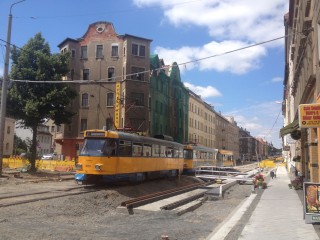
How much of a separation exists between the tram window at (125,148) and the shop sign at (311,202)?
11739 mm

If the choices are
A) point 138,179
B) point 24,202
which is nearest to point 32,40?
point 138,179

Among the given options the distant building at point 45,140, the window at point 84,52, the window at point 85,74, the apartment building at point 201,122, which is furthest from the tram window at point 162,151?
the distant building at point 45,140

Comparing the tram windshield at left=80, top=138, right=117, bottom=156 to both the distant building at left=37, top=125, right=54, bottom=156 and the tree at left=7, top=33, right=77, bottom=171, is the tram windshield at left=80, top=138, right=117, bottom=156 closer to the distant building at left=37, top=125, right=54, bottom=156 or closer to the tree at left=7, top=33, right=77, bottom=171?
the tree at left=7, top=33, right=77, bottom=171

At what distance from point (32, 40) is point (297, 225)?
1048 inches

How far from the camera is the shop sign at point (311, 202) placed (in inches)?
370

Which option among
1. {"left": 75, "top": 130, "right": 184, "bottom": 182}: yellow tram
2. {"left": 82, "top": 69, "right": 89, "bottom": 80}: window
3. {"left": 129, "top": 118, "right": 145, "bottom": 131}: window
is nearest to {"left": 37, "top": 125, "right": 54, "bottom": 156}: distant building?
{"left": 82, "top": 69, "right": 89, "bottom": 80}: window

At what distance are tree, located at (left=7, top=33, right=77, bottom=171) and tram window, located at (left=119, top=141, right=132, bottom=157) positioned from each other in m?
11.3

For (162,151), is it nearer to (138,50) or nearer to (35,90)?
(35,90)

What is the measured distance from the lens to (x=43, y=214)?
12328 millimetres

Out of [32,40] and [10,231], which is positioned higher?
[32,40]

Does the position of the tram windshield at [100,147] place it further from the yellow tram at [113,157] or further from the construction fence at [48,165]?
the construction fence at [48,165]

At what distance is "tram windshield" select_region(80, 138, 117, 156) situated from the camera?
19.2m

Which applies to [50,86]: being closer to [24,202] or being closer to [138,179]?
[138,179]

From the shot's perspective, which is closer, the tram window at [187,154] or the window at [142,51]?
the tram window at [187,154]
